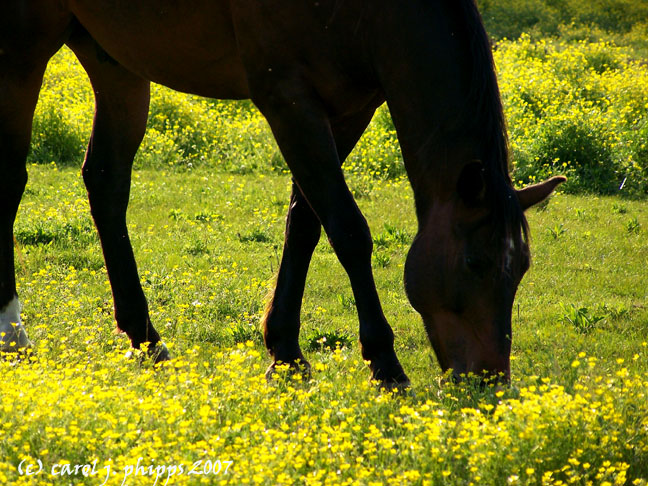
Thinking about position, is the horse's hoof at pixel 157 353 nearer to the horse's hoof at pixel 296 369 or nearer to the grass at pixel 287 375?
the grass at pixel 287 375

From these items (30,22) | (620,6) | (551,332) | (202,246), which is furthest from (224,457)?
(620,6)

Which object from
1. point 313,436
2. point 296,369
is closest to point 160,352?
point 296,369

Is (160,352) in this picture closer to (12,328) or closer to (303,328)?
(12,328)

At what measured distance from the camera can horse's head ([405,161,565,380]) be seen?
140 inches

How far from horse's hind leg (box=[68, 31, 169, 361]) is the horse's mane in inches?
92.3

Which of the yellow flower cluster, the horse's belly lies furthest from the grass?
the horse's belly

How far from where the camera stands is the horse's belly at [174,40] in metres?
4.21

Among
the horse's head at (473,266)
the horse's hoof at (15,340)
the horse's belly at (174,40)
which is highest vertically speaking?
the horse's belly at (174,40)

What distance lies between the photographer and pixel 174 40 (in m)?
4.33

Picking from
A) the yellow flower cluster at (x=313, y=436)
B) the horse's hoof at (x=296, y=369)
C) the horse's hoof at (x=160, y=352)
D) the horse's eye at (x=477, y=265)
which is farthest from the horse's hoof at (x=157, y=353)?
the horse's eye at (x=477, y=265)

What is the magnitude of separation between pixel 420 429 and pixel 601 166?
8.06 metres

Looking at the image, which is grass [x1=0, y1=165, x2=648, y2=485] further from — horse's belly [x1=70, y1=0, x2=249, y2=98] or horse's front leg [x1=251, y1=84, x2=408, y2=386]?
horse's belly [x1=70, y1=0, x2=249, y2=98]

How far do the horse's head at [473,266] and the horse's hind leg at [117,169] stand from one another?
6.73 ft

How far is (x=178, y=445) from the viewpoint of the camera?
10.6 feet
